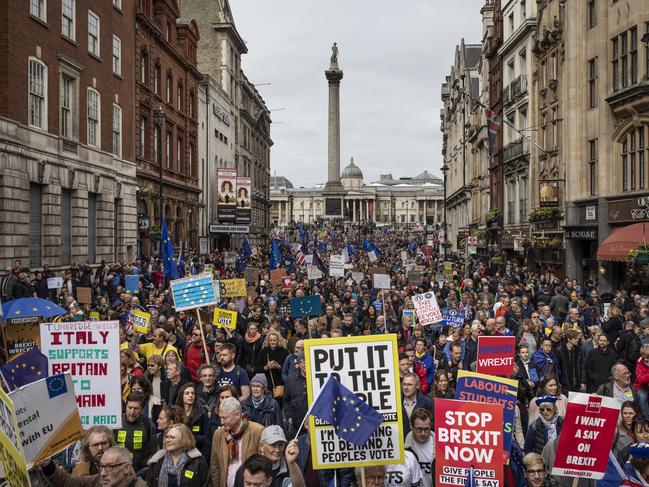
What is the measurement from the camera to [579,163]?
29.0m

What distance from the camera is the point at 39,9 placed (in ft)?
79.6

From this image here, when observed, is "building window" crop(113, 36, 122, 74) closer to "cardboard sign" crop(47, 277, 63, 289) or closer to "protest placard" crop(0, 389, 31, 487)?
"cardboard sign" crop(47, 277, 63, 289)

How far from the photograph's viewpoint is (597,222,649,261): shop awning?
23.4 meters

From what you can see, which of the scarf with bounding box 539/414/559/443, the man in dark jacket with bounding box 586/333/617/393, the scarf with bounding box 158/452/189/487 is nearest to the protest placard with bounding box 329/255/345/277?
the man in dark jacket with bounding box 586/333/617/393

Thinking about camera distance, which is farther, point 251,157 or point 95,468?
point 251,157

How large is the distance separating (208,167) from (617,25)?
A: 32867mm

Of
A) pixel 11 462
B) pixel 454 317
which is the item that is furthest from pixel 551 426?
pixel 454 317

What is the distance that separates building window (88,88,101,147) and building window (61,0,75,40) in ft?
8.42

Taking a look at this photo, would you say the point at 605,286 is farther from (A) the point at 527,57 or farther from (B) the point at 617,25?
(A) the point at 527,57

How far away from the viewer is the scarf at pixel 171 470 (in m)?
6.39

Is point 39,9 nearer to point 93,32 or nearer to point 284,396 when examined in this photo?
point 93,32

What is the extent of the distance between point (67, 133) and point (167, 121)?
15.4 metres

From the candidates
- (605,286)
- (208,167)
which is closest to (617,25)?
(605,286)

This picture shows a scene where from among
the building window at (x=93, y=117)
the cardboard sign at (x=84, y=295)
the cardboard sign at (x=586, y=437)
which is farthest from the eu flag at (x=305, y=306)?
the building window at (x=93, y=117)
